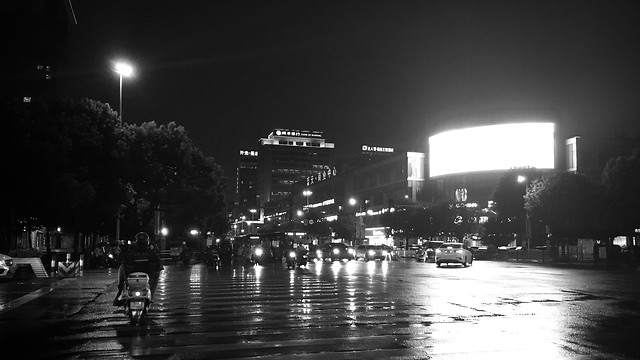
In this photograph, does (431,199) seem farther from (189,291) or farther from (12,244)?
(189,291)

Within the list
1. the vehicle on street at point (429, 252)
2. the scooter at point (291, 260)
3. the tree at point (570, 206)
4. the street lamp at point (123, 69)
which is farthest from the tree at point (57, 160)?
the tree at point (570, 206)

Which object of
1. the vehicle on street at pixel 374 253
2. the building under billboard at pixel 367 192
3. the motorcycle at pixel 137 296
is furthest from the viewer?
the building under billboard at pixel 367 192

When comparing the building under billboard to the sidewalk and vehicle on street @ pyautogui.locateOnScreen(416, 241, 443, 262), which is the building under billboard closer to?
vehicle on street @ pyautogui.locateOnScreen(416, 241, 443, 262)

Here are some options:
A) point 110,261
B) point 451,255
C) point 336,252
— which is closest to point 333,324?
point 451,255

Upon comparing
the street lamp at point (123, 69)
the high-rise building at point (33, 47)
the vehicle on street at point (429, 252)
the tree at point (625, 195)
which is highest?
the high-rise building at point (33, 47)

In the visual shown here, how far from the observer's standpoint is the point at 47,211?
32594 mm

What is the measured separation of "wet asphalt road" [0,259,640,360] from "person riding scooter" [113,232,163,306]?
85 centimetres

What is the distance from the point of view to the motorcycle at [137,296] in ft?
38.6

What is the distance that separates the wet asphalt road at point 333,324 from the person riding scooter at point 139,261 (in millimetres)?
853

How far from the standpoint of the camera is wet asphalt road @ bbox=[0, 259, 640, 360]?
890cm

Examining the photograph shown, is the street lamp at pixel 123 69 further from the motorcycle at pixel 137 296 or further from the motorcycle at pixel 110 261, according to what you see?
the motorcycle at pixel 137 296

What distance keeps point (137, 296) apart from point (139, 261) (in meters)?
1.06

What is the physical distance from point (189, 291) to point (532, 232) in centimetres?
6417

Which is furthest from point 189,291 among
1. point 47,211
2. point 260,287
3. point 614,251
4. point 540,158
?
point 540,158
